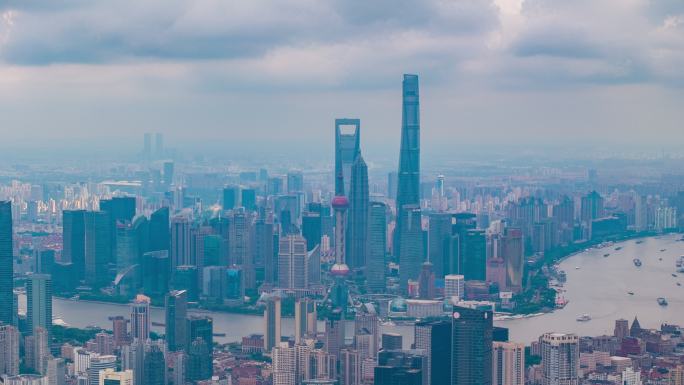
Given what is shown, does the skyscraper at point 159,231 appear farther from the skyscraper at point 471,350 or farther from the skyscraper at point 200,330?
the skyscraper at point 471,350

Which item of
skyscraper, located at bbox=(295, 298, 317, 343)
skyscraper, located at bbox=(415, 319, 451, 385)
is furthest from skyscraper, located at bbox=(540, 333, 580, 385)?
skyscraper, located at bbox=(295, 298, 317, 343)

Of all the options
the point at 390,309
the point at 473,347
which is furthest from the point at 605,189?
the point at 473,347

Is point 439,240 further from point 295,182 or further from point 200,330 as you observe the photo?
point 200,330

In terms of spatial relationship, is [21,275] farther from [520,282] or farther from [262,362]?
[520,282]

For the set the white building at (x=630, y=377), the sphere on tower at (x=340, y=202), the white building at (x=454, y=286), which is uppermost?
the sphere on tower at (x=340, y=202)

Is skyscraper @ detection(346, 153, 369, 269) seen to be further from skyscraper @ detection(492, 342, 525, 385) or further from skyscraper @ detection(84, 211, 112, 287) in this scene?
skyscraper @ detection(492, 342, 525, 385)

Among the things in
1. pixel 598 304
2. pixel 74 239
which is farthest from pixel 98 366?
pixel 74 239

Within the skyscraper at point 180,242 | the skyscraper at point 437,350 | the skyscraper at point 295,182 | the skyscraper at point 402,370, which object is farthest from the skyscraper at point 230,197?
the skyscraper at point 402,370
